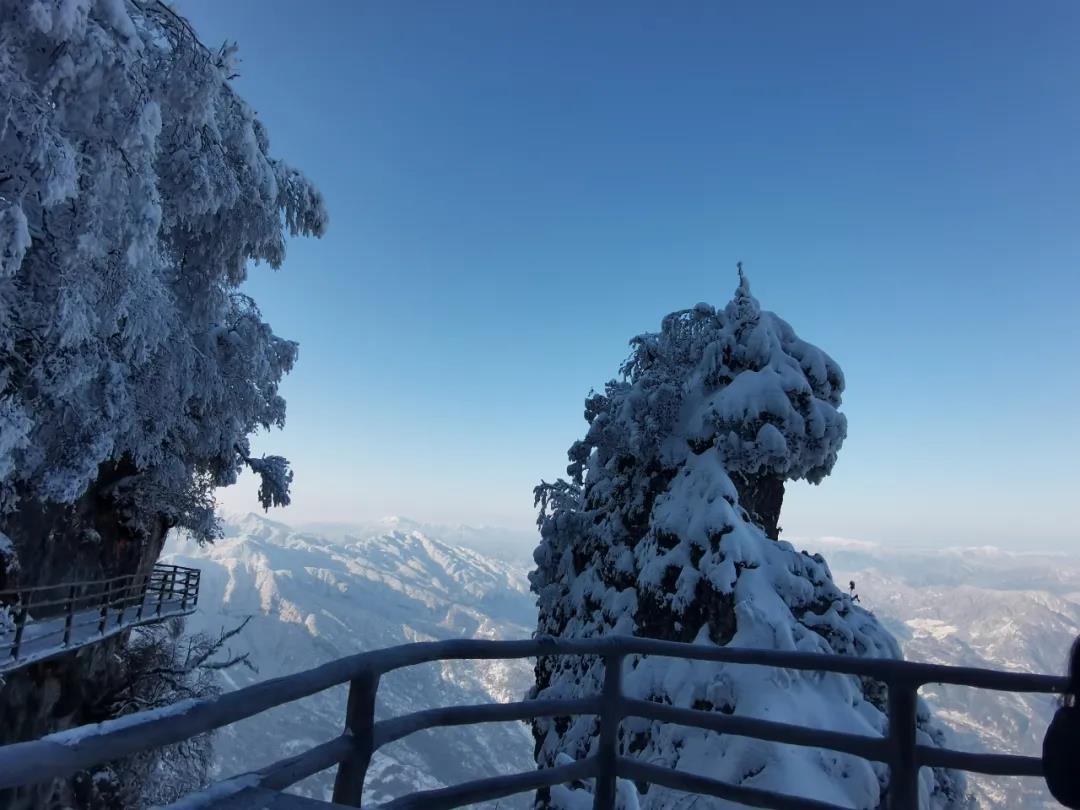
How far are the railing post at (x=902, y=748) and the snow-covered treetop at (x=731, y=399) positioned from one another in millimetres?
8652

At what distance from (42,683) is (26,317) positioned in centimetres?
1235

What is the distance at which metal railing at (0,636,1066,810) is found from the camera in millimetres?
1762

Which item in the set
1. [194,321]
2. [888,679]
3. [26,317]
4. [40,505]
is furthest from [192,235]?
[888,679]

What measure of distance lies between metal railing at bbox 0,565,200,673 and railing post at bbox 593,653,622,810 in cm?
1226

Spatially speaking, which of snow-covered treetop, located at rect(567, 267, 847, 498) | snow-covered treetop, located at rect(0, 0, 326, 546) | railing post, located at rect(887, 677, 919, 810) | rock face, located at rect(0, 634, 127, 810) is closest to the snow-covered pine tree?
snow-covered treetop, located at rect(567, 267, 847, 498)

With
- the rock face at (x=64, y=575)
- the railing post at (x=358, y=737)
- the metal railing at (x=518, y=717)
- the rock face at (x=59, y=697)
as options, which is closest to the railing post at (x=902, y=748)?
the metal railing at (x=518, y=717)

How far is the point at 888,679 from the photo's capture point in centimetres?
315

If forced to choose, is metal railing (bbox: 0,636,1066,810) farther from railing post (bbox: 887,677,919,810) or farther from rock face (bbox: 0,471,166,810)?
rock face (bbox: 0,471,166,810)

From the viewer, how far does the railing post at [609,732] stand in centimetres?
362

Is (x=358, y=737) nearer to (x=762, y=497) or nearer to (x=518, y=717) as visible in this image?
(x=518, y=717)

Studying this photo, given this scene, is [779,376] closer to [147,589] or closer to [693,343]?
[693,343]

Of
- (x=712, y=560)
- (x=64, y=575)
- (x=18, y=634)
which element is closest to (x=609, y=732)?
(x=712, y=560)

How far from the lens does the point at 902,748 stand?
314 centimetres

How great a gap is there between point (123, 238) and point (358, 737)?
8219 millimetres
